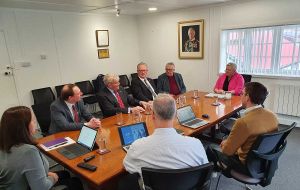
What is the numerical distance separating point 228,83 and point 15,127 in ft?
10.9

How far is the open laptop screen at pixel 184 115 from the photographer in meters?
2.49

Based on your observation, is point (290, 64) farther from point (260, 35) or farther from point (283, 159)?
point (283, 159)

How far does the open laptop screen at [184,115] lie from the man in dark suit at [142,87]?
1108mm

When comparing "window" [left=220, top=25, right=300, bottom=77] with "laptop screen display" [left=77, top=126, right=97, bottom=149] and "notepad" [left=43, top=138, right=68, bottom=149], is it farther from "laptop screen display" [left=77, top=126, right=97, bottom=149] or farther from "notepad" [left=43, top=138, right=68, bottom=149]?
"notepad" [left=43, top=138, right=68, bottom=149]

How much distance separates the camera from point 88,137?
198cm

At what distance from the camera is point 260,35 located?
14.1 ft

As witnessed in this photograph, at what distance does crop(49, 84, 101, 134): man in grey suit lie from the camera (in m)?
2.37

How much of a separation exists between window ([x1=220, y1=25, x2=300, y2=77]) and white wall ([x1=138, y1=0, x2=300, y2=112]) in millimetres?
141

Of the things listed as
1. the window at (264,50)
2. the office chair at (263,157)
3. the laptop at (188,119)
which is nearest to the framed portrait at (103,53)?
the window at (264,50)

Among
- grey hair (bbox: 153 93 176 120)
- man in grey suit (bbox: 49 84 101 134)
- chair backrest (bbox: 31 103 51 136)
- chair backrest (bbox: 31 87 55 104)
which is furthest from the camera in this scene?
chair backrest (bbox: 31 87 55 104)

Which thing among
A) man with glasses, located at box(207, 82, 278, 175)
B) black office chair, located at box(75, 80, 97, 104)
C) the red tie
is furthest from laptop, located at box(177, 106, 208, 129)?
black office chair, located at box(75, 80, 97, 104)

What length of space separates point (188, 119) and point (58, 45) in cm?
357

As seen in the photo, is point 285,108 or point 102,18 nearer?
point 285,108

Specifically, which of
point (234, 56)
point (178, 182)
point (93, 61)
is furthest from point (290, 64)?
point (93, 61)
